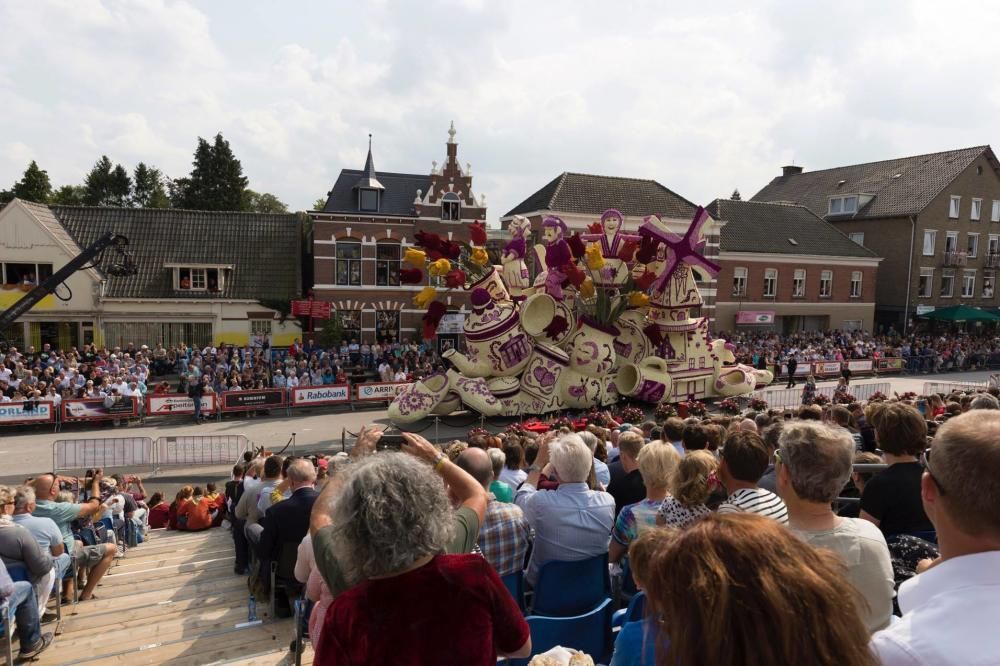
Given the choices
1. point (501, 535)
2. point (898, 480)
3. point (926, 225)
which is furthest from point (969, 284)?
point (501, 535)

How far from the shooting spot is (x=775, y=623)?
1.43 metres

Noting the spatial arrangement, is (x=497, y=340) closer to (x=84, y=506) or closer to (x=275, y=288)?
(x=84, y=506)

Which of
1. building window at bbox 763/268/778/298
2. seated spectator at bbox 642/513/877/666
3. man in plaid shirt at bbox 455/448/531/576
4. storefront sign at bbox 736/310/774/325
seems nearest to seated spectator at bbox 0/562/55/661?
man in plaid shirt at bbox 455/448/531/576

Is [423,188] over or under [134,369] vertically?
over

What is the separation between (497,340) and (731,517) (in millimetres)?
14239

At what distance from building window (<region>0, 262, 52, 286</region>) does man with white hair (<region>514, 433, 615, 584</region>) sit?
84.1ft

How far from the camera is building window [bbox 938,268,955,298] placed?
36531 millimetres

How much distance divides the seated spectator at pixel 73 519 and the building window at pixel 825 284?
3467 centimetres

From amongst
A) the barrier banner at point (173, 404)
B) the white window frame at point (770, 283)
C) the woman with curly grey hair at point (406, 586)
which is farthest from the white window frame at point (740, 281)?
the woman with curly grey hair at point (406, 586)

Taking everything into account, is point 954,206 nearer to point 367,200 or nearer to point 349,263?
point 367,200

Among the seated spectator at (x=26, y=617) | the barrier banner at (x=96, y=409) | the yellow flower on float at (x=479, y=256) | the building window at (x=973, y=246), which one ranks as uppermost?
the building window at (x=973, y=246)

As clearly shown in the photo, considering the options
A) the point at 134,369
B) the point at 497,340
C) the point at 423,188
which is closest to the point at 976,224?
the point at 423,188

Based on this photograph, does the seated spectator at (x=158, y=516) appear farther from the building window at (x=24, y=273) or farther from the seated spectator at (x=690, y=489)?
the building window at (x=24, y=273)

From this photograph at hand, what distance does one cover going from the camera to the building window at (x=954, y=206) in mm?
35750
